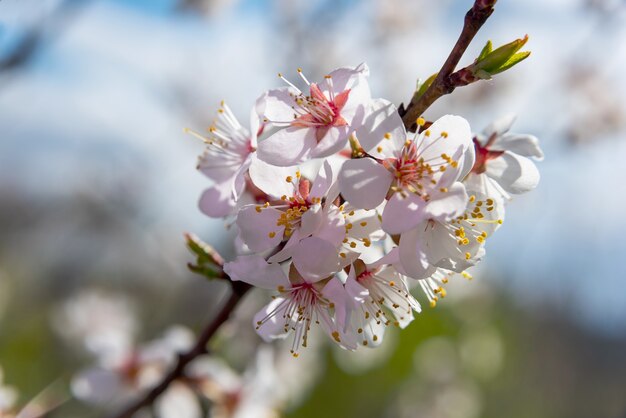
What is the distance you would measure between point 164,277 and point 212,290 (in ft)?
6.01

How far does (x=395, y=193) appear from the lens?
765mm

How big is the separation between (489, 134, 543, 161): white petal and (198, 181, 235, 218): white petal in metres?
0.40

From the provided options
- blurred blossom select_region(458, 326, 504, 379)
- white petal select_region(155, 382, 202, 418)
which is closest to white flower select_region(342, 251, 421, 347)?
white petal select_region(155, 382, 202, 418)

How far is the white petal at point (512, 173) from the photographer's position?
898 millimetres

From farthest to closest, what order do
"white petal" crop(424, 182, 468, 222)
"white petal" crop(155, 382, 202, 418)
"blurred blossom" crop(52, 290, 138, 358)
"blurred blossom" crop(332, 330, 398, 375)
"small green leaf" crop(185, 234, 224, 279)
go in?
"blurred blossom" crop(52, 290, 138, 358) < "blurred blossom" crop(332, 330, 398, 375) < "white petal" crop(155, 382, 202, 418) < "small green leaf" crop(185, 234, 224, 279) < "white petal" crop(424, 182, 468, 222)

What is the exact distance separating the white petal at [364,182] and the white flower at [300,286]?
0.22ft

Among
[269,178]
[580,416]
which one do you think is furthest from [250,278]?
[580,416]

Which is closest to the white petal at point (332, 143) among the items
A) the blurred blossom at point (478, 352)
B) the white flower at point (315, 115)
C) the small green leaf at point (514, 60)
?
the white flower at point (315, 115)

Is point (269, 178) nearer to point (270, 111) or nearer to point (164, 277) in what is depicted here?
point (270, 111)

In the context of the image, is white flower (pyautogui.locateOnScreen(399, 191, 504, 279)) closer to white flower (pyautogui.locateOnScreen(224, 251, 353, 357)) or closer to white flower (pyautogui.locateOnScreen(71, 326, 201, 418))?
white flower (pyautogui.locateOnScreen(224, 251, 353, 357))

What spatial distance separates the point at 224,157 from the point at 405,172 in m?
0.31

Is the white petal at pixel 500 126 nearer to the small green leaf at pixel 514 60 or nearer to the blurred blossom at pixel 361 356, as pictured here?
the small green leaf at pixel 514 60

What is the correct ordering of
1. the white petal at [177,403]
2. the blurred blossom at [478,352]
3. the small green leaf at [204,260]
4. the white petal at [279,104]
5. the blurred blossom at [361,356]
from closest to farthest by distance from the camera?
the white petal at [279,104]
the small green leaf at [204,260]
the white petal at [177,403]
the blurred blossom at [361,356]
the blurred blossom at [478,352]

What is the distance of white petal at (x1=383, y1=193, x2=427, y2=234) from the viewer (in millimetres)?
738
